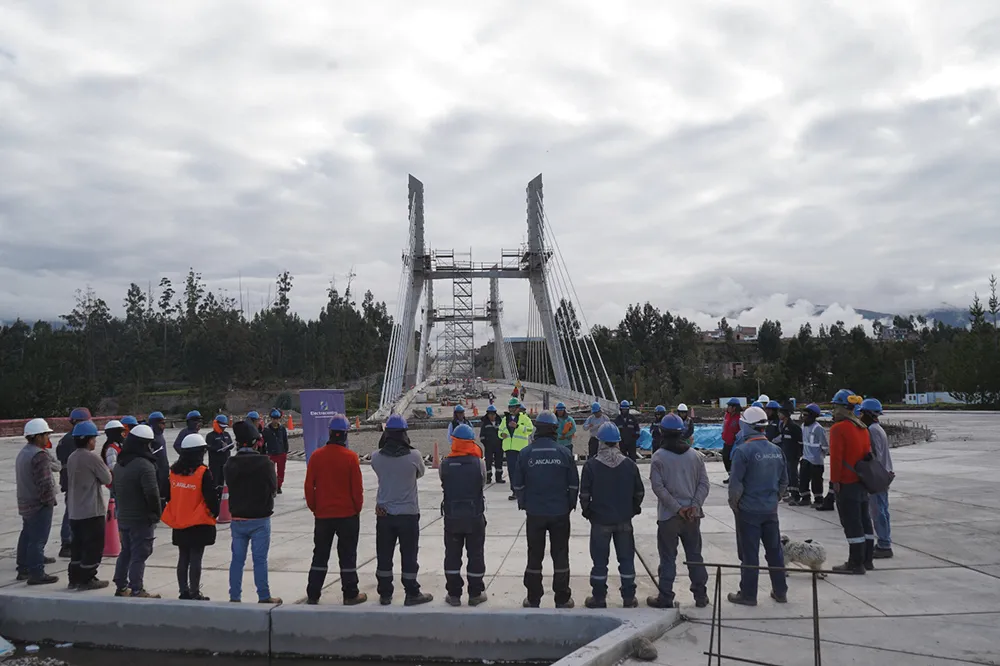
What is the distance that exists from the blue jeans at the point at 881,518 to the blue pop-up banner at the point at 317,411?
8.66 meters

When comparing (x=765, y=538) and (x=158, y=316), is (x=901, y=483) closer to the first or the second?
(x=765, y=538)

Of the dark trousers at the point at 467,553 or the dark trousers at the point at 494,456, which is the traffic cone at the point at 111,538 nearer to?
the dark trousers at the point at 467,553

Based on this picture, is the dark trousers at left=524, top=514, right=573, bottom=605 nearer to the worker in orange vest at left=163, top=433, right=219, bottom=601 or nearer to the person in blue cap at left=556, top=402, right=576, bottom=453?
the worker in orange vest at left=163, top=433, right=219, bottom=601

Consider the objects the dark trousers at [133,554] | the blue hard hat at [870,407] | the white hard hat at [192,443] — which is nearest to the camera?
the white hard hat at [192,443]

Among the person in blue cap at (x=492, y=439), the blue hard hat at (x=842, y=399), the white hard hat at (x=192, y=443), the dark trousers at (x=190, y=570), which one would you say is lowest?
the dark trousers at (x=190, y=570)

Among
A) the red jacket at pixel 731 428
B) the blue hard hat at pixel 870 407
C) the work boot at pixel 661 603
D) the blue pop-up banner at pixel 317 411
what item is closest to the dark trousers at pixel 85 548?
the work boot at pixel 661 603

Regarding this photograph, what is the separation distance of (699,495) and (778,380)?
2028 inches

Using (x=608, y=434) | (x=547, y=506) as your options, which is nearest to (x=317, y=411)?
(x=547, y=506)

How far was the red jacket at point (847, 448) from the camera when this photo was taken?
21.3 ft

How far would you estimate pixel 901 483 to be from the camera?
11.8m

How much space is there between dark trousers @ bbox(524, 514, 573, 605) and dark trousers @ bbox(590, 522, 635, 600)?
24 centimetres

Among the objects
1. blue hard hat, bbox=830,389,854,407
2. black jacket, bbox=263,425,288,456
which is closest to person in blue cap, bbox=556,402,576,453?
blue hard hat, bbox=830,389,854,407

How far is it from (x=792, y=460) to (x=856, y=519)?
394cm

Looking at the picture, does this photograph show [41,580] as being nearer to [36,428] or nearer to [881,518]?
[36,428]
